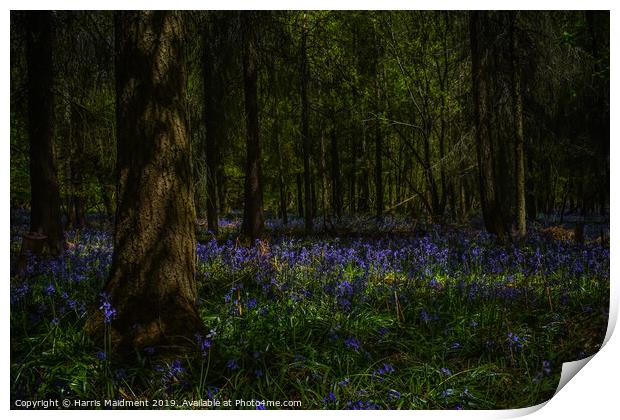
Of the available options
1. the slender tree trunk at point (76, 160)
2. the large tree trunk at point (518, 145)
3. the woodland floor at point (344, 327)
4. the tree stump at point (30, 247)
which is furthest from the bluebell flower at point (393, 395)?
the slender tree trunk at point (76, 160)

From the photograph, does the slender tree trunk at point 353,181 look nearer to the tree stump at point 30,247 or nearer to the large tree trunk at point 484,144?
the large tree trunk at point 484,144

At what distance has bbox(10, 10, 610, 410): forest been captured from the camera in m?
3.31

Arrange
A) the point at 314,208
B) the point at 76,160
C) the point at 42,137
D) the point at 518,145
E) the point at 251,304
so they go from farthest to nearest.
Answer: the point at 314,208, the point at 518,145, the point at 76,160, the point at 42,137, the point at 251,304

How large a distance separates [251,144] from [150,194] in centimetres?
383

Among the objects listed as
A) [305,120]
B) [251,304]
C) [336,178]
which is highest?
[305,120]

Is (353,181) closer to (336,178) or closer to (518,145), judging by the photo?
(336,178)

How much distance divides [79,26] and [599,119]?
498cm

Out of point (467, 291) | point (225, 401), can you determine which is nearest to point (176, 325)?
point (225, 401)

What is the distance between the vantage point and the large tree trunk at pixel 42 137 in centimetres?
475

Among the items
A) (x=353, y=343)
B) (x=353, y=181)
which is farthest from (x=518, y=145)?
(x=353, y=343)

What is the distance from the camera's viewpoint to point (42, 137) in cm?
511

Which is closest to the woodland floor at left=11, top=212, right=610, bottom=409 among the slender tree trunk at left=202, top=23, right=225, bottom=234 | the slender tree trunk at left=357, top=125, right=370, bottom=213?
the slender tree trunk at left=357, top=125, right=370, bottom=213

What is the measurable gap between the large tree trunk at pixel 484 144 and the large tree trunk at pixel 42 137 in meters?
4.64

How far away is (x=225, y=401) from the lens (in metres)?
3.21
